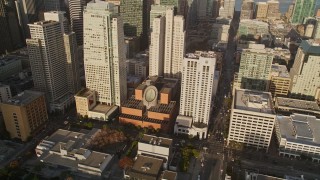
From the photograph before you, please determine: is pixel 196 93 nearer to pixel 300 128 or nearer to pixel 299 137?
pixel 299 137

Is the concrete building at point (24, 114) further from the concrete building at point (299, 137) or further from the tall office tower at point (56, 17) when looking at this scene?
the concrete building at point (299, 137)

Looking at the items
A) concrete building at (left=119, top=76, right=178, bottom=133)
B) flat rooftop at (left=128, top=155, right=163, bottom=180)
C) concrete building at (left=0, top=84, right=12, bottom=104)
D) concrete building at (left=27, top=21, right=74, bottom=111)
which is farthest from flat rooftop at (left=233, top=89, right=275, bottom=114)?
concrete building at (left=0, top=84, right=12, bottom=104)

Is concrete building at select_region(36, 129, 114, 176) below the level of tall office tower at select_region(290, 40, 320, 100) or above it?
below

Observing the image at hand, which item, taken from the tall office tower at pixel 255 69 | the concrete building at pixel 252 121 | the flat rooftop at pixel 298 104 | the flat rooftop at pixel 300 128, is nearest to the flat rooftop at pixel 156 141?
the concrete building at pixel 252 121

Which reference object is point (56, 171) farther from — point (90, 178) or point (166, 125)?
point (166, 125)

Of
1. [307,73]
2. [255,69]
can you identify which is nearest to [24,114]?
[255,69]

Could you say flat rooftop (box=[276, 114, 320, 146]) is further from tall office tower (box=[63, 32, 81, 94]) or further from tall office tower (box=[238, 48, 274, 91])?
tall office tower (box=[63, 32, 81, 94])
